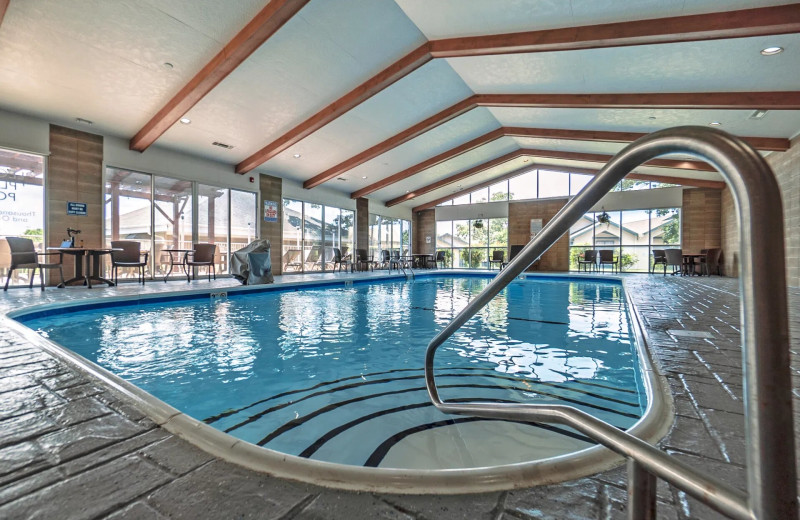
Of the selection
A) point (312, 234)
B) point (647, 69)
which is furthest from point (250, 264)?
point (647, 69)

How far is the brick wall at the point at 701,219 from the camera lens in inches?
417

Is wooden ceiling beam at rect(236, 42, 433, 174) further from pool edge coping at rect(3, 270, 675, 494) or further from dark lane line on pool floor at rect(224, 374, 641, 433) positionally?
pool edge coping at rect(3, 270, 675, 494)

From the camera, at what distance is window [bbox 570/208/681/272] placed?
1130cm

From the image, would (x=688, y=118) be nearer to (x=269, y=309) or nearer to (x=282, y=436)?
(x=269, y=309)

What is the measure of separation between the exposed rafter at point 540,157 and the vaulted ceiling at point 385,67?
0.64 feet

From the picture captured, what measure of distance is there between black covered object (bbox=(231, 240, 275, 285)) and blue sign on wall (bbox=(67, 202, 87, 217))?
106 inches

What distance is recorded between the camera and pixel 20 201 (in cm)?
605

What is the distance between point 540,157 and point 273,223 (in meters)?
8.32

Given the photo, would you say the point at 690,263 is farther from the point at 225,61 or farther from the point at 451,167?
the point at 225,61

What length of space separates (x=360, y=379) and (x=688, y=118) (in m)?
7.66

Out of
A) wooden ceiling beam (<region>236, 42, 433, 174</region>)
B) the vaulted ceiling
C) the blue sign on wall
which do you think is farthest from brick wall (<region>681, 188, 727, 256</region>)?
the blue sign on wall

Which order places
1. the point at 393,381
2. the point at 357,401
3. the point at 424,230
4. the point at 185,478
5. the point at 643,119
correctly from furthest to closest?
1. the point at 424,230
2. the point at 643,119
3. the point at 393,381
4. the point at 357,401
5. the point at 185,478

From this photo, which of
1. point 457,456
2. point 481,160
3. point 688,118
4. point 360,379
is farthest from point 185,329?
point 481,160

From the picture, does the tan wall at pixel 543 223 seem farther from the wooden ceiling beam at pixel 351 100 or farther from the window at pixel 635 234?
the wooden ceiling beam at pixel 351 100
